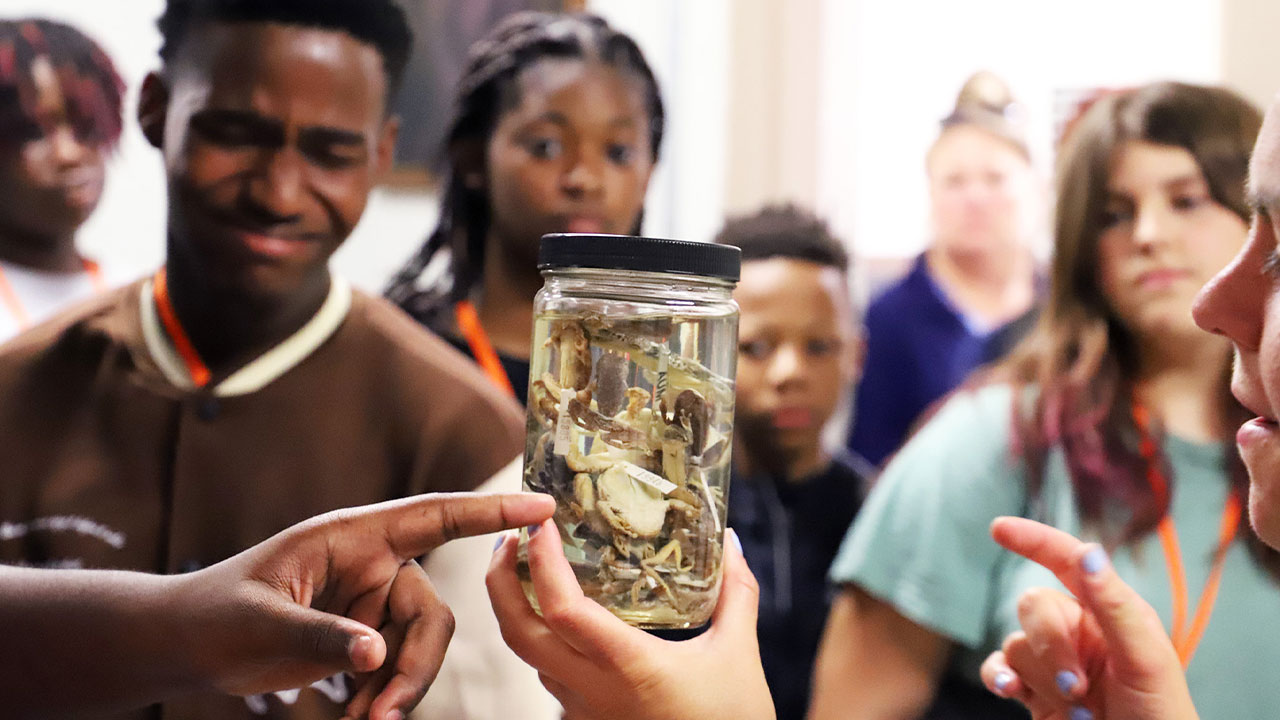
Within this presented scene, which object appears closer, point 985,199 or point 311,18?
point 311,18

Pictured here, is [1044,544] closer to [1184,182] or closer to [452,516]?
[452,516]

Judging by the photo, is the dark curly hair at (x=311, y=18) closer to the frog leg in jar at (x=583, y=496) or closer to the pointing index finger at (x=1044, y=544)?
the frog leg in jar at (x=583, y=496)

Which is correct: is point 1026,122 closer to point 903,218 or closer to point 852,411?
point 903,218

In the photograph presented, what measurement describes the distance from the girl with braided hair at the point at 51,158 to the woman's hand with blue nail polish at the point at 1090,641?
0.90 meters

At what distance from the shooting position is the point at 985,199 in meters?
1.79

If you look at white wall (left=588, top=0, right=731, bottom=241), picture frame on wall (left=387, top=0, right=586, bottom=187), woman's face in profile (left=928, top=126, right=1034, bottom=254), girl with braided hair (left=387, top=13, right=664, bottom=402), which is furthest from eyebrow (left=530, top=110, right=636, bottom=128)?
woman's face in profile (left=928, top=126, right=1034, bottom=254)

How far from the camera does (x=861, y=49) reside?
2014mm

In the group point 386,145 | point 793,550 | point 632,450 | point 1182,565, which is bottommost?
point 793,550

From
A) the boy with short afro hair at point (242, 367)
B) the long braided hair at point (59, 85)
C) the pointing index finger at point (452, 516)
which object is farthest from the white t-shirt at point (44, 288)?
the pointing index finger at point (452, 516)

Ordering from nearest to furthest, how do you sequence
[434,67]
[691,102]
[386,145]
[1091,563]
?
[1091,563] → [386,145] → [434,67] → [691,102]

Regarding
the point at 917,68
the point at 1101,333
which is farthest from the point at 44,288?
the point at 917,68

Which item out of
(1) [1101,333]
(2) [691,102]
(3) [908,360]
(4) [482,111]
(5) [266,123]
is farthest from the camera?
(2) [691,102]

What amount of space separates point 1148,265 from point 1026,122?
953 millimetres

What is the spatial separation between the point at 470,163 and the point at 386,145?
0.99ft
